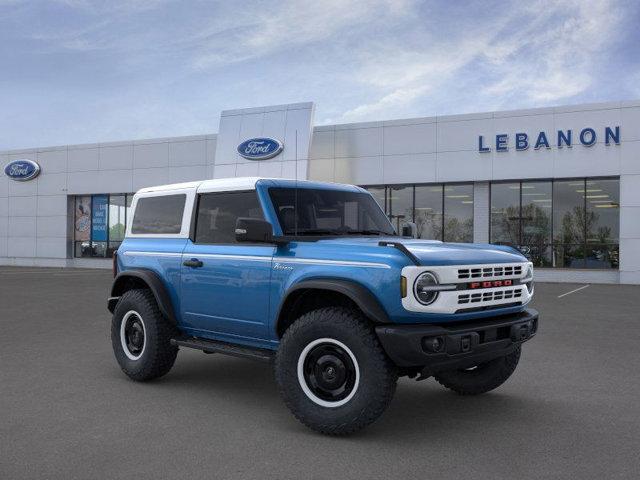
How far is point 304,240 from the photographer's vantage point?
5145mm

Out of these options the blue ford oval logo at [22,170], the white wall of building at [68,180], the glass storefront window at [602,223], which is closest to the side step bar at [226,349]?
the glass storefront window at [602,223]

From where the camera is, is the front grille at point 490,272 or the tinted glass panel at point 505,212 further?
the tinted glass panel at point 505,212

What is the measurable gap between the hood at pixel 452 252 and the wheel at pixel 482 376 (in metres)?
1.01

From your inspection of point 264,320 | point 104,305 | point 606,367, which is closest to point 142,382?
point 264,320

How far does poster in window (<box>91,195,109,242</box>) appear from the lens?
104 ft

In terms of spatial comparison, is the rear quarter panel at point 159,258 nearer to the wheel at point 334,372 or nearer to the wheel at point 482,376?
the wheel at point 334,372

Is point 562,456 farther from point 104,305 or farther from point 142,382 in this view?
point 104,305

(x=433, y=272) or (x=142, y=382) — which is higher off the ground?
(x=433, y=272)

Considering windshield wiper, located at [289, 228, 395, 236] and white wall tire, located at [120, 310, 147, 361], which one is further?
white wall tire, located at [120, 310, 147, 361]

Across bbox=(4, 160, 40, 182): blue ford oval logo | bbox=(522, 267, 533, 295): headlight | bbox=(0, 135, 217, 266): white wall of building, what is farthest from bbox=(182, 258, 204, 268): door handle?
bbox=(4, 160, 40, 182): blue ford oval logo

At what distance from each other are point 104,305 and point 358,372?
10.2 m

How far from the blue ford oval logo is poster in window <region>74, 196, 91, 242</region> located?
113 inches

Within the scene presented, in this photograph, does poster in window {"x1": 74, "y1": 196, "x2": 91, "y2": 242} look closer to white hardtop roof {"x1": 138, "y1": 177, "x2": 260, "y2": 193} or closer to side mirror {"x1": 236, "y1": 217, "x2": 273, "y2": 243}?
white hardtop roof {"x1": 138, "y1": 177, "x2": 260, "y2": 193}

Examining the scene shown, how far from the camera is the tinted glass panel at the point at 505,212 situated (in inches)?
941
